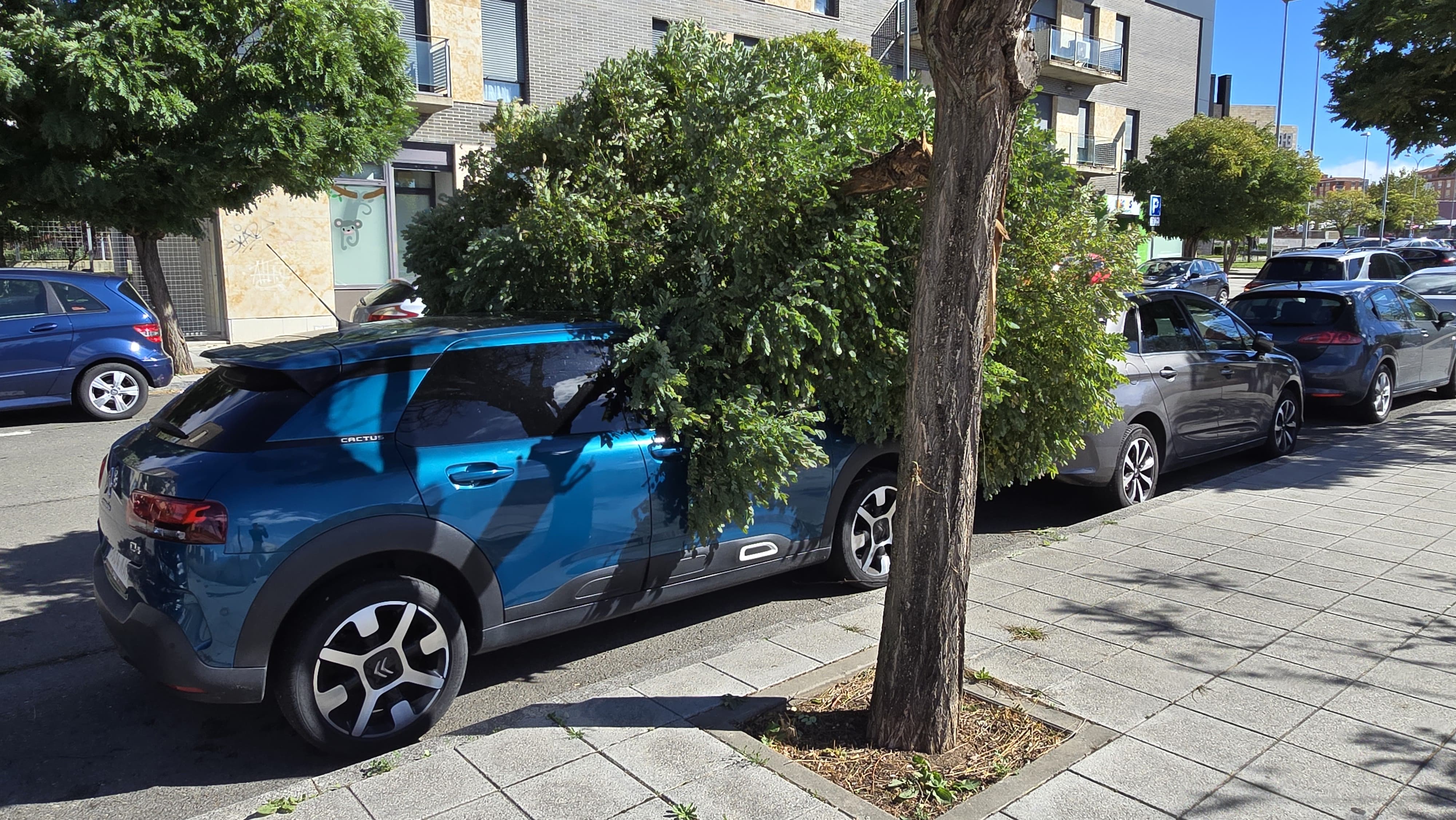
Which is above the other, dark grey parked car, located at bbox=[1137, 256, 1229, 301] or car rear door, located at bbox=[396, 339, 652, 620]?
dark grey parked car, located at bbox=[1137, 256, 1229, 301]

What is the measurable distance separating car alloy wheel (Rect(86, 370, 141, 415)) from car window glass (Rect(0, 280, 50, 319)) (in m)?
0.86

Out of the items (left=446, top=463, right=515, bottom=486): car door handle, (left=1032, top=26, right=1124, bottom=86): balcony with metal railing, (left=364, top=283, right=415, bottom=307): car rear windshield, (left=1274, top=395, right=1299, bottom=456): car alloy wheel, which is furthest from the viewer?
(left=1032, top=26, right=1124, bottom=86): balcony with metal railing

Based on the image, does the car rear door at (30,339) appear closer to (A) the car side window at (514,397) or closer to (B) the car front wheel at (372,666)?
(A) the car side window at (514,397)

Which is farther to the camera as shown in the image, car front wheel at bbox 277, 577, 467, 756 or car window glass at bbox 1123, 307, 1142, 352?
car window glass at bbox 1123, 307, 1142, 352

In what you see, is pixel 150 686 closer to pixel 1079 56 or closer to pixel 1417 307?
pixel 1417 307

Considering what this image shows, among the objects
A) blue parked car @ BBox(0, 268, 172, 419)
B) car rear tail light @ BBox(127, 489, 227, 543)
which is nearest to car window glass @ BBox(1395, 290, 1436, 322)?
car rear tail light @ BBox(127, 489, 227, 543)

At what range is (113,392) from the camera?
11016 mm

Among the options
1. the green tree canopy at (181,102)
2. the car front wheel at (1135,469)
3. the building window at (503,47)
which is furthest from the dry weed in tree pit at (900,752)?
the building window at (503,47)

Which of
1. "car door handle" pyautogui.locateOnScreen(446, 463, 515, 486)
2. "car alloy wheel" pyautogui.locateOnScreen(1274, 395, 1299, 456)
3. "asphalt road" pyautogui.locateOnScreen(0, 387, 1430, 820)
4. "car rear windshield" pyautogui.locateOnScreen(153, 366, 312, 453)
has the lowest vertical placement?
"asphalt road" pyautogui.locateOnScreen(0, 387, 1430, 820)

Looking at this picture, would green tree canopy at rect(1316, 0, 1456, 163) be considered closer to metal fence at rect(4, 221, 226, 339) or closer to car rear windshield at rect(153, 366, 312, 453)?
car rear windshield at rect(153, 366, 312, 453)

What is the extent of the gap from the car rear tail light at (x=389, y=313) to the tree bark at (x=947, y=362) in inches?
430

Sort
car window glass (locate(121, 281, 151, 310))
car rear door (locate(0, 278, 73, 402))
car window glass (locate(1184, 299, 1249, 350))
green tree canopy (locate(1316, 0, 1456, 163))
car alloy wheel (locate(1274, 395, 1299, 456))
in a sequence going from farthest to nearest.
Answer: green tree canopy (locate(1316, 0, 1456, 163)), car window glass (locate(121, 281, 151, 310)), car rear door (locate(0, 278, 73, 402)), car alloy wheel (locate(1274, 395, 1299, 456)), car window glass (locate(1184, 299, 1249, 350))

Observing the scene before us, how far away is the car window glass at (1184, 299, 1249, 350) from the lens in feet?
26.7

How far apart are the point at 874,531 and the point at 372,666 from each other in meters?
2.78
